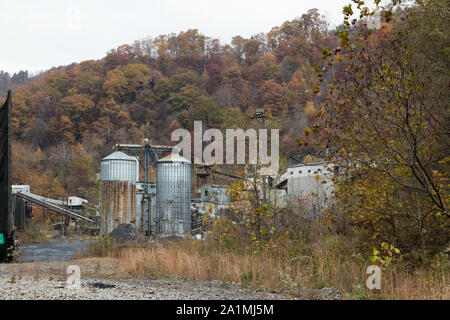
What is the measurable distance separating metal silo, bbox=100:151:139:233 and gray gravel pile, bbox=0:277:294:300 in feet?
52.4

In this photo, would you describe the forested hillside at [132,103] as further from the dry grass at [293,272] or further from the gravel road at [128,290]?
the gravel road at [128,290]

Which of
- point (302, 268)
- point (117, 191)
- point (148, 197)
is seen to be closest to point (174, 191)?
point (148, 197)

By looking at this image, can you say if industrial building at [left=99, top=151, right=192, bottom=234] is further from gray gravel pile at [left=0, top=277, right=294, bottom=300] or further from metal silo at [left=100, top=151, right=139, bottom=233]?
gray gravel pile at [left=0, top=277, right=294, bottom=300]

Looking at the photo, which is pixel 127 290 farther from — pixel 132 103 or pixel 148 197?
pixel 132 103

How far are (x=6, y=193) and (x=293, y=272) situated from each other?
9291 mm

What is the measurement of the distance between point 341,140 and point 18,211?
76.9ft

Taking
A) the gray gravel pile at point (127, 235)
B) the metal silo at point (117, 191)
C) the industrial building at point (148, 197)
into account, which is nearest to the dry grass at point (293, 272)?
the gray gravel pile at point (127, 235)

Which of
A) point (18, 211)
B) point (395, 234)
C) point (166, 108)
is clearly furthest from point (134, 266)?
point (166, 108)

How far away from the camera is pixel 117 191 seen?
25.2 meters

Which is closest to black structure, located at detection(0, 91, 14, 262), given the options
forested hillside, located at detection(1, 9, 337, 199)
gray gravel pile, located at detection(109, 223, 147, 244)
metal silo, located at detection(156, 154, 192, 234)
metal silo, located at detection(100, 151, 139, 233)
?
gray gravel pile, located at detection(109, 223, 147, 244)

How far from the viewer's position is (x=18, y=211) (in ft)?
Answer: 84.2

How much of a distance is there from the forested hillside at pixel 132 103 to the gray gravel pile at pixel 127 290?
41.1m

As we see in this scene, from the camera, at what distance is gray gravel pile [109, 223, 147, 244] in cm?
1536

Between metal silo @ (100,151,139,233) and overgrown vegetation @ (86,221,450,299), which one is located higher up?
metal silo @ (100,151,139,233)
